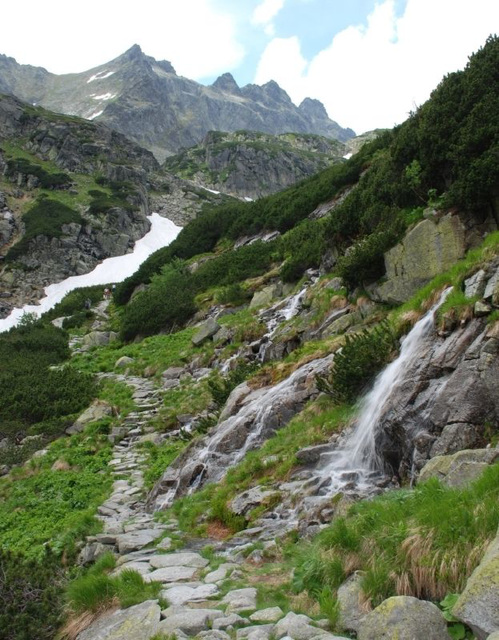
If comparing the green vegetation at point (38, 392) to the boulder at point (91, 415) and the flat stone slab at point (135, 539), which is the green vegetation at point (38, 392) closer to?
the boulder at point (91, 415)

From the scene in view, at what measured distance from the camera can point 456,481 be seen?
4.93m

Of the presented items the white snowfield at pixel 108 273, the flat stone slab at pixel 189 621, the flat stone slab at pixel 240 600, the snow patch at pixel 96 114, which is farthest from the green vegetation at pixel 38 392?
the snow patch at pixel 96 114

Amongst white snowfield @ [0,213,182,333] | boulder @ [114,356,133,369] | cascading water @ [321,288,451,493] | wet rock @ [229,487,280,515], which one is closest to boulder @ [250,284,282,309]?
boulder @ [114,356,133,369]

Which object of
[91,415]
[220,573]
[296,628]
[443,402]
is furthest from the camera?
[91,415]

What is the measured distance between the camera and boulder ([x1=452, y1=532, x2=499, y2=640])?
303 centimetres

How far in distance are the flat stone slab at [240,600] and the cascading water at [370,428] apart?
9.21 ft

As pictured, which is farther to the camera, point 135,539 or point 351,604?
point 135,539

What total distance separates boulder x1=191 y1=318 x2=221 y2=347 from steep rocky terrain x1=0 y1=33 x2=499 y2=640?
103mm

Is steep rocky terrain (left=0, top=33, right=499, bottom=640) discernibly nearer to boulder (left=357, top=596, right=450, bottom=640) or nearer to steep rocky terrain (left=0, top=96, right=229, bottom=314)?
boulder (left=357, top=596, right=450, bottom=640)

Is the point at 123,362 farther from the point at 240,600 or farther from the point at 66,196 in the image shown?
the point at 66,196

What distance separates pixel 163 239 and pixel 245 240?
121 ft

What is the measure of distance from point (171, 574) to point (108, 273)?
56284 mm

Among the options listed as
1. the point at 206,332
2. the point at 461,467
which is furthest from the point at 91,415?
the point at 461,467

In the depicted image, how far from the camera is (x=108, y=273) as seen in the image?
59.1 m
